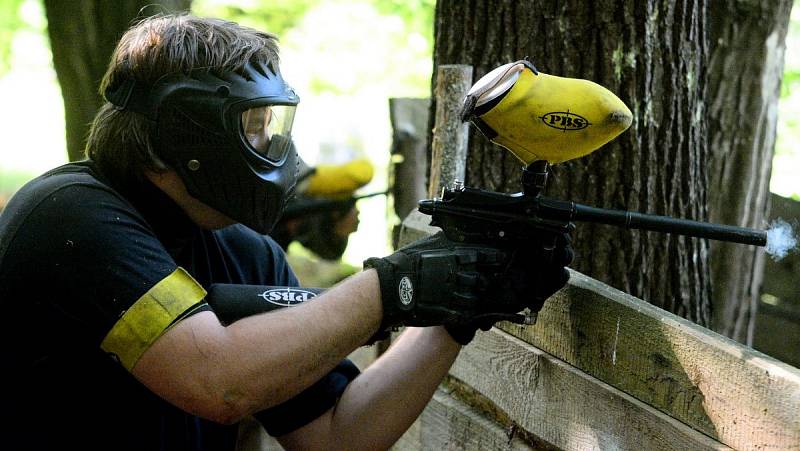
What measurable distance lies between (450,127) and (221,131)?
0.92m

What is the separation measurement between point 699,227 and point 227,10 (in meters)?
11.4

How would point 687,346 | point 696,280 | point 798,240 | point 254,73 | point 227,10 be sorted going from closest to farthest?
point 687,346, point 254,73, point 696,280, point 798,240, point 227,10

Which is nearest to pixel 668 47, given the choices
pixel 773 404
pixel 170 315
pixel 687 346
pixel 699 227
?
pixel 699 227

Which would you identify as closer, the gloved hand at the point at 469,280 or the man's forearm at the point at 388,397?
the gloved hand at the point at 469,280

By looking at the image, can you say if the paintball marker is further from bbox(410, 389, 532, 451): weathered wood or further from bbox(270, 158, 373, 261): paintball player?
bbox(270, 158, 373, 261): paintball player

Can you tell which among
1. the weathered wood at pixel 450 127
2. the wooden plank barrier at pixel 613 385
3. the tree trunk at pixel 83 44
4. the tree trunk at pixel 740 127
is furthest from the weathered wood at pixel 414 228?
the tree trunk at pixel 83 44

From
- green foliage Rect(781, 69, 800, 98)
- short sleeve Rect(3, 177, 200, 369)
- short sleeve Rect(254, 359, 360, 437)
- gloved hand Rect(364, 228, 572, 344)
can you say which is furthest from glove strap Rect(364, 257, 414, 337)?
green foliage Rect(781, 69, 800, 98)

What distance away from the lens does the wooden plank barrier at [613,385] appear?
5.95ft

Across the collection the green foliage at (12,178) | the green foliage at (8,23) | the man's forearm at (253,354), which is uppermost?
the green foliage at (8,23)

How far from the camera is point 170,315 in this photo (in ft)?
6.78

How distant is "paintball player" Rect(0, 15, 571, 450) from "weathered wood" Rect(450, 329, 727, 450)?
22 centimetres

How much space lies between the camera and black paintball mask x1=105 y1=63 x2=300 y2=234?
2.35m

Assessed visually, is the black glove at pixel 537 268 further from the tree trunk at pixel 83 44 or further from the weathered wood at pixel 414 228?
the tree trunk at pixel 83 44

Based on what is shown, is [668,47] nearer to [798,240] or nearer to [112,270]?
[798,240]
